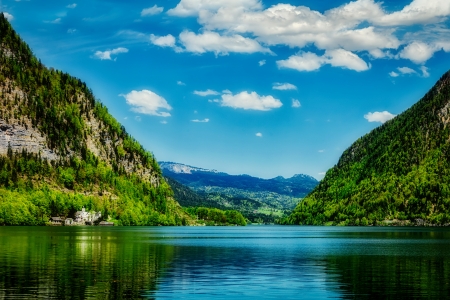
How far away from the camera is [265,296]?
49.2 meters

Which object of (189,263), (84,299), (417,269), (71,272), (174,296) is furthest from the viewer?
(189,263)

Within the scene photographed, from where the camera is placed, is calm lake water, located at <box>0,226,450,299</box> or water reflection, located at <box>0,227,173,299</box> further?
calm lake water, located at <box>0,226,450,299</box>

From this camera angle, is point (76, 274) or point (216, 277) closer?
point (76, 274)

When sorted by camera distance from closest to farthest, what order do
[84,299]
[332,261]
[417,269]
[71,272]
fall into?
[84,299] → [71,272] → [417,269] → [332,261]

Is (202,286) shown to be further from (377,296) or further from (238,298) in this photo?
(377,296)

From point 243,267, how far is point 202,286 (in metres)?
19.0

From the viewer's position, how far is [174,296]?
48406mm

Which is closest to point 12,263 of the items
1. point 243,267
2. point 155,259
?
→ point 155,259

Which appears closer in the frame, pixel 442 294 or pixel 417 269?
pixel 442 294

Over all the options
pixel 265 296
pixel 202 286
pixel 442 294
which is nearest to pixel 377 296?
pixel 442 294

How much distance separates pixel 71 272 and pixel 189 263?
60.7ft

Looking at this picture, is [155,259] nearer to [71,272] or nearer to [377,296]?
[71,272]

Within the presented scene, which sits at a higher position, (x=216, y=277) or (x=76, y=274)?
(x=76, y=274)

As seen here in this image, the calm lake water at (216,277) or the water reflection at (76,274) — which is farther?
A: the calm lake water at (216,277)
